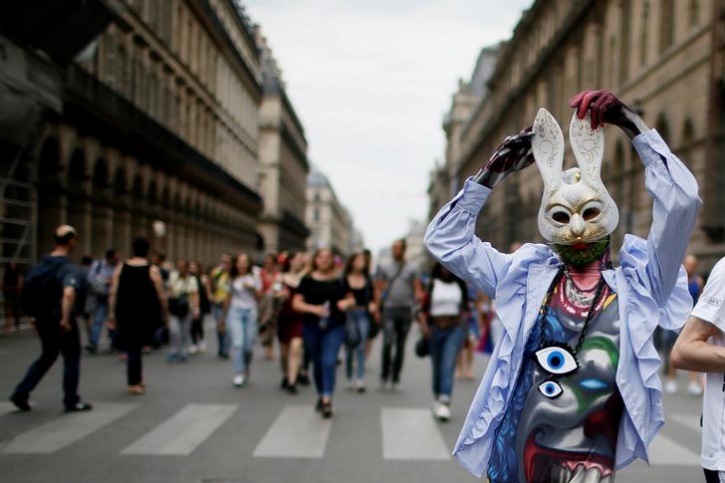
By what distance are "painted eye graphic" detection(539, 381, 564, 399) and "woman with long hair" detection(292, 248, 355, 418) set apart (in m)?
6.09

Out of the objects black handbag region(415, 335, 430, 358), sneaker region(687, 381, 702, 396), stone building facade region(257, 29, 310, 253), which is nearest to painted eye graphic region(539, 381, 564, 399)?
black handbag region(415, 335, 430, 358)

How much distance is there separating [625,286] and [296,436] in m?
5.07

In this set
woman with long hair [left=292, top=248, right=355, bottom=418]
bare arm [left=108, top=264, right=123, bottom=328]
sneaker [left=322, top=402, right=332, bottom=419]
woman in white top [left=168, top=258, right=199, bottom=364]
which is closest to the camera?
sneaker [left=322, top=402, right=332, bottom=419]

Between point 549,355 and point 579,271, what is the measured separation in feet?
1.22

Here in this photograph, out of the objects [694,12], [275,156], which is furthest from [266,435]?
[275,156]

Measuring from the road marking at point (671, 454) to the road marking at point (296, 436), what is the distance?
8.67 feet

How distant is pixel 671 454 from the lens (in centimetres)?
760

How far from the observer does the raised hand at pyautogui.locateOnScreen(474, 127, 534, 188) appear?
369cm

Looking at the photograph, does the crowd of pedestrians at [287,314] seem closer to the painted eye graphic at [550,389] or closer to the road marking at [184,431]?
the road marking at [184,431]

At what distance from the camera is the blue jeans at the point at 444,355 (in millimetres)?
9266

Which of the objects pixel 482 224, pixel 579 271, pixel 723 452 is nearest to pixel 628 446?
pixel 723 452

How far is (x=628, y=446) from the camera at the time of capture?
338 centimetres

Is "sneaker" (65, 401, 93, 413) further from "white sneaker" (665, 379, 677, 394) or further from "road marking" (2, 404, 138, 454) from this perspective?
"white sneaker" (665, 379, 677, 394)

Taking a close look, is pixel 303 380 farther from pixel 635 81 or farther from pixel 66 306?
pixel 635 81
